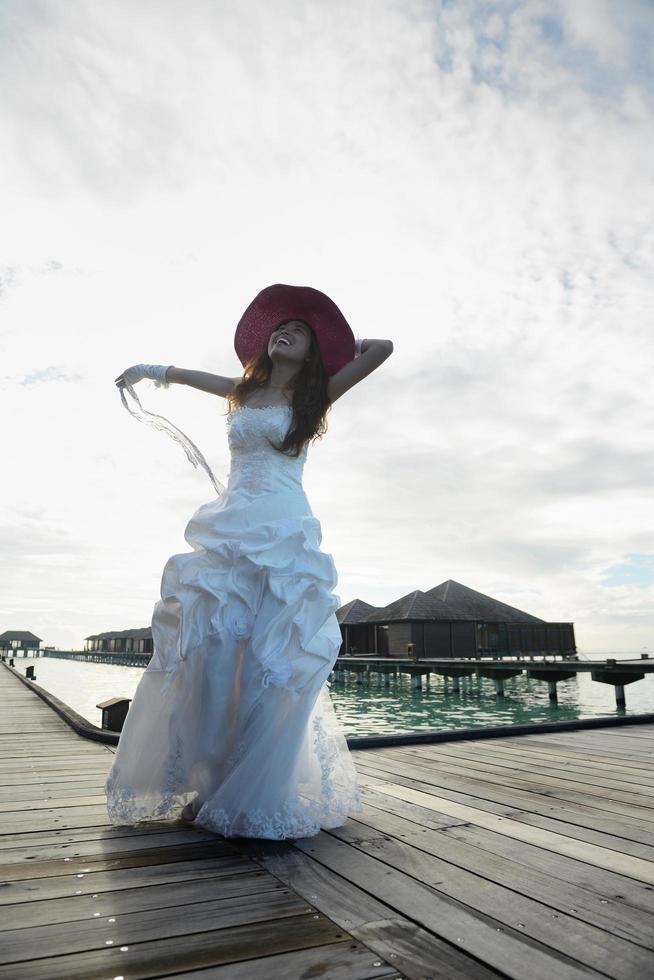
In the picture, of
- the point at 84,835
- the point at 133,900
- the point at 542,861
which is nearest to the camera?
the point at 133,900

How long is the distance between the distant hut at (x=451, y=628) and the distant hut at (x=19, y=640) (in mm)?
100689

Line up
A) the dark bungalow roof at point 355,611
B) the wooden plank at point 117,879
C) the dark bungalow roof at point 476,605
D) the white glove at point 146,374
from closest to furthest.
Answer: the wooden plank at point 117,879
the white glove at point 146,374
the dark bungalow roof at point 476,605
the dark bungalow roof at point 355,611

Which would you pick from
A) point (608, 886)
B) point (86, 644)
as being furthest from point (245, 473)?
point (86, 644)

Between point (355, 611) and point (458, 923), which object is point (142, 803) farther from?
point (355, 611)

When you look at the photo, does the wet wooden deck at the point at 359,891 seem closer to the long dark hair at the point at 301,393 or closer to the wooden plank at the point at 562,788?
the wooden plank at the point at 562,788

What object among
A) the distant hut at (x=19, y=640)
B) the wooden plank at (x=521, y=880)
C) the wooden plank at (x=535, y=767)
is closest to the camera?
the wooden plank at (x=521, y=880)

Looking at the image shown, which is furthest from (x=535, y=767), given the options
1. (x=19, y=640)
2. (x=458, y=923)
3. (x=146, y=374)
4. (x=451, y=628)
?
(x=19, y=640)

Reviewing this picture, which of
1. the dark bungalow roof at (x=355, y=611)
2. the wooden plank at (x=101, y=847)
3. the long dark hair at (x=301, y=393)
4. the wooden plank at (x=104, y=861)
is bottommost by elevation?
the wooden plank at (x=101, y=847)

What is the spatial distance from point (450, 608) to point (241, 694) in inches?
1310

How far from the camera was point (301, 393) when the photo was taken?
2.99 m

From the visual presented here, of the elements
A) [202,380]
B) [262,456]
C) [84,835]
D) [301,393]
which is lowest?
[84,835]

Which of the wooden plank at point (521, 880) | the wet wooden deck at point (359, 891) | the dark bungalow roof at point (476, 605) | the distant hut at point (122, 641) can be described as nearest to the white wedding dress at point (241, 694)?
the wet wooden deck at point (359, 891)

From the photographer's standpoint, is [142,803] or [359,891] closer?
[359,891]
